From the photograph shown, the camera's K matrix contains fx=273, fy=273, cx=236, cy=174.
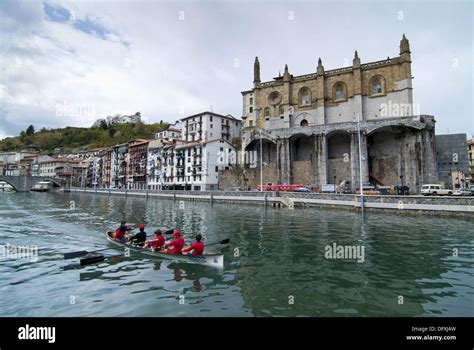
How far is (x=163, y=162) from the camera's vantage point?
8969 cm

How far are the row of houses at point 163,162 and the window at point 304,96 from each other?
25.1m

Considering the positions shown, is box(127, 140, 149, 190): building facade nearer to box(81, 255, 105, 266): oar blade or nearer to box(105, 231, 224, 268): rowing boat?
box(105, 231, 224, 268): rowing boat

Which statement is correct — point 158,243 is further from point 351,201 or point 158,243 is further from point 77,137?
point 77,137

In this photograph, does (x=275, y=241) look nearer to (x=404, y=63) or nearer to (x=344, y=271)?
(x=344, y=271)

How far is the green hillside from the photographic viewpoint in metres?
159

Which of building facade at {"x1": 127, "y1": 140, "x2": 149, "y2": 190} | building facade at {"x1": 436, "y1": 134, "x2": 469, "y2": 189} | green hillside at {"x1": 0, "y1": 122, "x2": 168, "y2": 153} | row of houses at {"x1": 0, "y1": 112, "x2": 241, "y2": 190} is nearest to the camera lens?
building facade at {"x1": 436, "y1": 134, "x2": 469, "y2": 189}

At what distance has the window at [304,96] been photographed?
227ft

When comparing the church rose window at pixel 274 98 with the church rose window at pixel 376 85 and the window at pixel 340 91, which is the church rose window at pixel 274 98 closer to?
the window at pixel 340 91

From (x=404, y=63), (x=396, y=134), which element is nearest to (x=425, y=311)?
(x=396, y=134)

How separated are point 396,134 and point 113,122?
177227 mm

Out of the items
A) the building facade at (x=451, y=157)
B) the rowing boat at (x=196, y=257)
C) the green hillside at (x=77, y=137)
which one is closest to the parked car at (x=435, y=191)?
the building facade at (x=451, y=157)

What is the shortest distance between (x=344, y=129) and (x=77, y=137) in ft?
567

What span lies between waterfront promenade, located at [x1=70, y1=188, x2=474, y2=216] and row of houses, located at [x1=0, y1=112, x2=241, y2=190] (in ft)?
56.2

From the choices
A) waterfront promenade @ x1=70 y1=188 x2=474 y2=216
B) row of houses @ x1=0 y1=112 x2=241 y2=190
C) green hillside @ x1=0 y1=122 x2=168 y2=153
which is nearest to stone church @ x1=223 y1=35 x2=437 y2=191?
row of houses @ x1=0 y1=112 x2=241 y2=190
